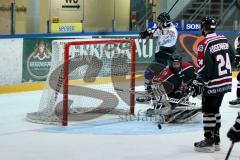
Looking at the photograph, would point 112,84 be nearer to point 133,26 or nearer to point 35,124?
point 35,124

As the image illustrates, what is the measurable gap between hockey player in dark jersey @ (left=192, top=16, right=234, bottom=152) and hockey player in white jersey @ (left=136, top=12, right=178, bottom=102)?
2745 millimetres

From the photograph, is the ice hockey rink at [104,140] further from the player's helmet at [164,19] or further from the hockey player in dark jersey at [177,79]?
the player's helmet at [164,19]

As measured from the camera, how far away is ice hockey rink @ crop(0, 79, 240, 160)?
538 centimetres

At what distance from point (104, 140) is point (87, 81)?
2.07m

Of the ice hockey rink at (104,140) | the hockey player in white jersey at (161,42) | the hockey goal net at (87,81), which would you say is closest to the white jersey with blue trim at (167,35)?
the hockey player in white jersey at (161,42)

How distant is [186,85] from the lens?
7426 millimetres

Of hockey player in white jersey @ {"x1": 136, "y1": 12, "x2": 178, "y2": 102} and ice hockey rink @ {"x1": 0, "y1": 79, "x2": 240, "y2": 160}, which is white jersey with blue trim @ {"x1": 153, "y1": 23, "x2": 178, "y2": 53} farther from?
ice hockey rink @ {"x1": 0, "y1": 79, "x2": 240, "y2": 160}

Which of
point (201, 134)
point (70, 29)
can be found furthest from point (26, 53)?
point (201, 134)

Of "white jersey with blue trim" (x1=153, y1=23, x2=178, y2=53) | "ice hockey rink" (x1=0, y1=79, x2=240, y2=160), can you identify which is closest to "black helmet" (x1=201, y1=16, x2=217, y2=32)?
"ice hockey rink" (x1=0, y1=79, x2=240, y2=160)

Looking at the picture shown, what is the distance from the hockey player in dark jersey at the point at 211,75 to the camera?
5.42 meters

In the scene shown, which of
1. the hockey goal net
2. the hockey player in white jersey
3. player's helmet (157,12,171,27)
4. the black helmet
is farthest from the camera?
the hockey player in white jersey

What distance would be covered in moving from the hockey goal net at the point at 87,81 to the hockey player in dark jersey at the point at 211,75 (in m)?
1.95

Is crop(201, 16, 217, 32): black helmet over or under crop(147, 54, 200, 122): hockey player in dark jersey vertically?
over

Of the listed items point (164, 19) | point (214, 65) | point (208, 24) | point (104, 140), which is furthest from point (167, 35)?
point (214, 65)
